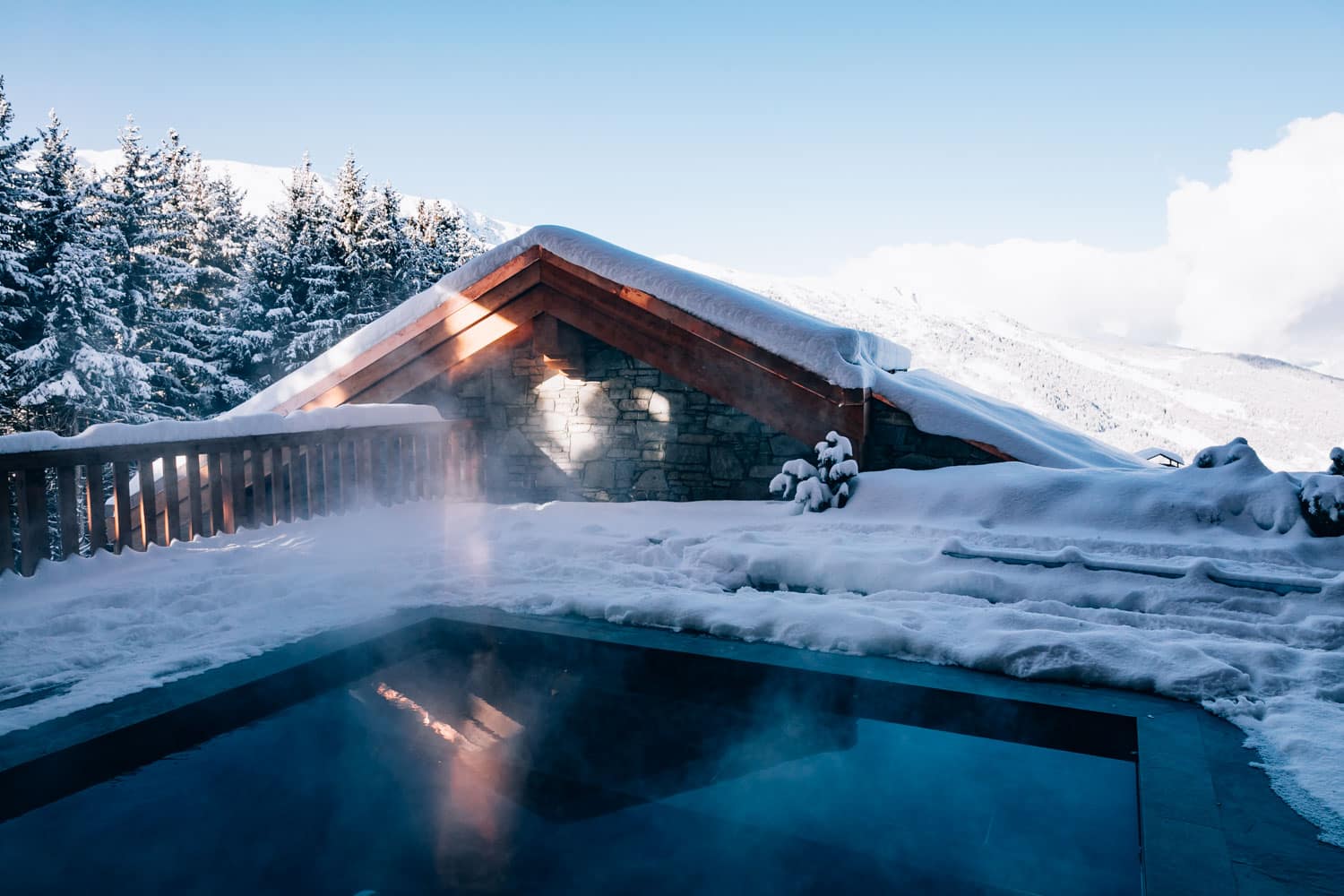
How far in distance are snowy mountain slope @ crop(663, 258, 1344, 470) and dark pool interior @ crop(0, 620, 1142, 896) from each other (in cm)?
3675

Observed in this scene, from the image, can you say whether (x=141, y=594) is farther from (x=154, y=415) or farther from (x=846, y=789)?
(x=154, y=415)

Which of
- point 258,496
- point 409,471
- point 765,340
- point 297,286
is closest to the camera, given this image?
point 258,496

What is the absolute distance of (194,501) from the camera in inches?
216

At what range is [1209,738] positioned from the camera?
2.23m

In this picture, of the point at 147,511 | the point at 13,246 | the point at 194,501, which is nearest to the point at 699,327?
the point at 194,501

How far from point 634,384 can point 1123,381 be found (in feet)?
197

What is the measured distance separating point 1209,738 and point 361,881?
2.56 metres

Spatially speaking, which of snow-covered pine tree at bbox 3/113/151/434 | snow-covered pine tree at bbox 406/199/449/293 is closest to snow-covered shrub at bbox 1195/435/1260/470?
snow-covered pine tree at bbox 3/113/151/434

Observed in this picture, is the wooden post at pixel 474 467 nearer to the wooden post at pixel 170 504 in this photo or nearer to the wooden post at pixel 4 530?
the wooden post at pixel 170 504

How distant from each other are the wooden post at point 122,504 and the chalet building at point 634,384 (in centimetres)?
328

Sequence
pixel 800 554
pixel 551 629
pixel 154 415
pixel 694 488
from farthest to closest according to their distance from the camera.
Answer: pixel 154 415 < pixel 694 488 < pixel 800 554 < pixel 551 629

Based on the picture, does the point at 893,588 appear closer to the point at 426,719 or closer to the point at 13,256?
the point at 426,719

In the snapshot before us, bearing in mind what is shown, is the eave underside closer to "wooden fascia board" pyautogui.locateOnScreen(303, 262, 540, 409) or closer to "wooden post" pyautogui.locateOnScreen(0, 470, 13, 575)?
"wooden fascia board" pyautogui.locateOnScreen(303, 262, 540, 409)

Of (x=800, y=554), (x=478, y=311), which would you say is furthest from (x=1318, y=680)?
(x=478, y=311)
